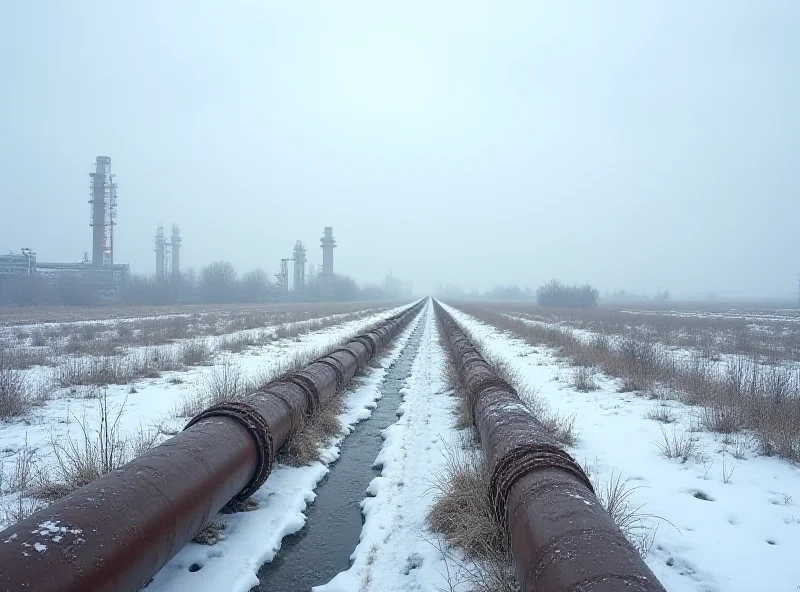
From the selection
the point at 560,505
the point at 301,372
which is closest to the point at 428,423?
the point at 301,372

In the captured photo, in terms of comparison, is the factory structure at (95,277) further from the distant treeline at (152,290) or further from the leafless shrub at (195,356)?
the leafless shrub at (195,356)

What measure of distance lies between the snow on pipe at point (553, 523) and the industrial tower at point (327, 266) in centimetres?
9186

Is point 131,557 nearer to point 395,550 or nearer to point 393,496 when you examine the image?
point 395,550

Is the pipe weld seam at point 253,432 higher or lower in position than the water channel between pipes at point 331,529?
higher

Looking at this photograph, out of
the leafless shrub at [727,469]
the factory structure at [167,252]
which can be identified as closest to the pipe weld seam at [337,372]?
the leafless shrub at [727,469]

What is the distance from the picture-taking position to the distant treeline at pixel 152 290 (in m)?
52.8

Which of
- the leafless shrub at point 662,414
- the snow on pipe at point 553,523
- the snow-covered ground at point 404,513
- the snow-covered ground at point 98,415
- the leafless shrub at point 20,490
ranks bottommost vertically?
the snow-covered ground at point 404,513

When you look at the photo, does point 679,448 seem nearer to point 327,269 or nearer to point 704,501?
point 704,501

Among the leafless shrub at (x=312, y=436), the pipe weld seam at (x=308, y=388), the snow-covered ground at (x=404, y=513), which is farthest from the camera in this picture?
the pipe weld seam at (x=308, y=388)

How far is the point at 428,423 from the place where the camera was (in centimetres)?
759

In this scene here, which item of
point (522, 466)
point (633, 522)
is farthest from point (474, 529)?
point (633, 522)

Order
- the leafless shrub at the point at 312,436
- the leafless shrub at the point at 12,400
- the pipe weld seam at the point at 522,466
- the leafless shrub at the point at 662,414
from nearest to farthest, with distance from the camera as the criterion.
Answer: the pipe weld seam at the point at 522,466 → the leafless shrub at the point at 312,436 → the leafless shrub at the point at 12,400 → the leafless shrub at the point at 662,414

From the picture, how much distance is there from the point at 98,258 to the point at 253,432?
2778 inches

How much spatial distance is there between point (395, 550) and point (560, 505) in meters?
1.80
